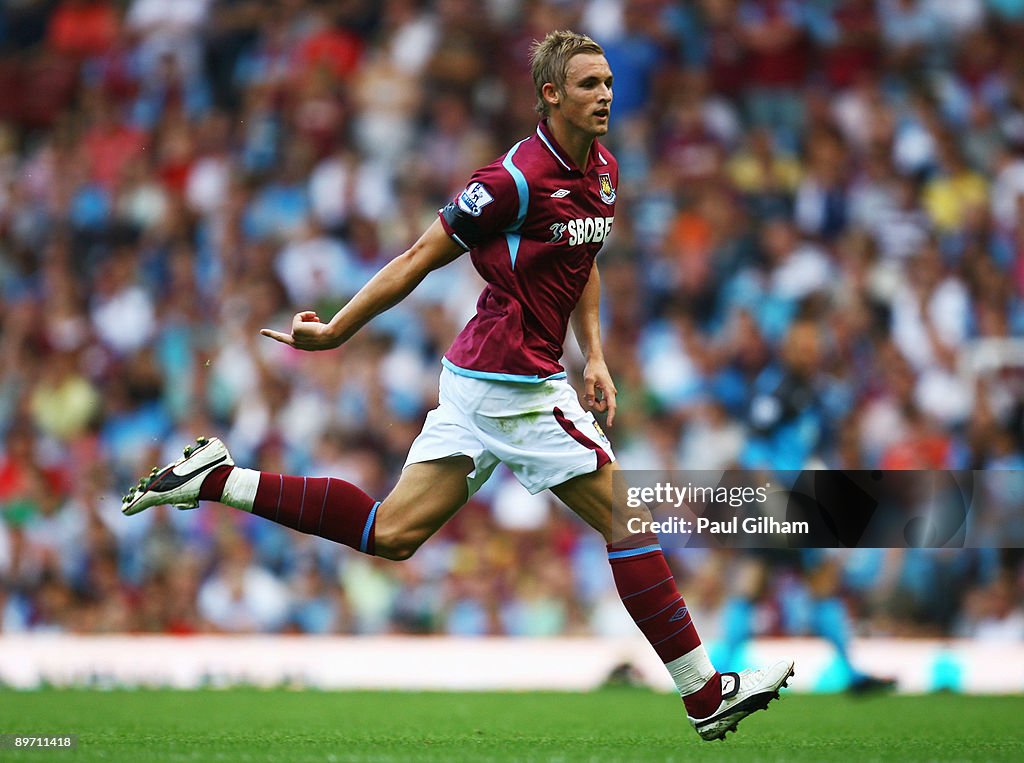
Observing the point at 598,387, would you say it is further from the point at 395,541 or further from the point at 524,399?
the point at 395,541

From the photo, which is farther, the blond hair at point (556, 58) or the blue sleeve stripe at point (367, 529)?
the blue sleeve stripe at point (367, 529)

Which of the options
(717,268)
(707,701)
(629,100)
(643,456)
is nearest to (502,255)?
(707,701)

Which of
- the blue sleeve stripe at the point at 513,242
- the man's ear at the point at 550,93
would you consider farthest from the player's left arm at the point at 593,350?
the man's ear at the point at 550,93

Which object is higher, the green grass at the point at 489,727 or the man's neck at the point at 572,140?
the man's neck at the point at 572,140

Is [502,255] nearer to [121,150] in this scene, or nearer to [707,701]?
[707,701]

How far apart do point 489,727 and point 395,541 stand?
4.28ft

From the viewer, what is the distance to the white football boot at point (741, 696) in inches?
212

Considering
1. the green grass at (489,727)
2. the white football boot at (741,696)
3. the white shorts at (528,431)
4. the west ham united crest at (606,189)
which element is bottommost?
the green grass at (489,727)

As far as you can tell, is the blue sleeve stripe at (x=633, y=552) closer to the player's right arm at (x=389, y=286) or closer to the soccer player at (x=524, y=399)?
the soccer player at (x=524, y=399)

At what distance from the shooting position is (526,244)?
18.1ft

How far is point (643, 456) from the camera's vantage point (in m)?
11.0

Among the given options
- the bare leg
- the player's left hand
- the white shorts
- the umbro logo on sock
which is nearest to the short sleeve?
the white shorts

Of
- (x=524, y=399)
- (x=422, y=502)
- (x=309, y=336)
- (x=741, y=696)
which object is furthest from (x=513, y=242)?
(x=741, y=696)

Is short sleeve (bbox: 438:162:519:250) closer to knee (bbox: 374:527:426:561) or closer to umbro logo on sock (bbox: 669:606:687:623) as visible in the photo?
knee (bbox: 374:527:426:561)
